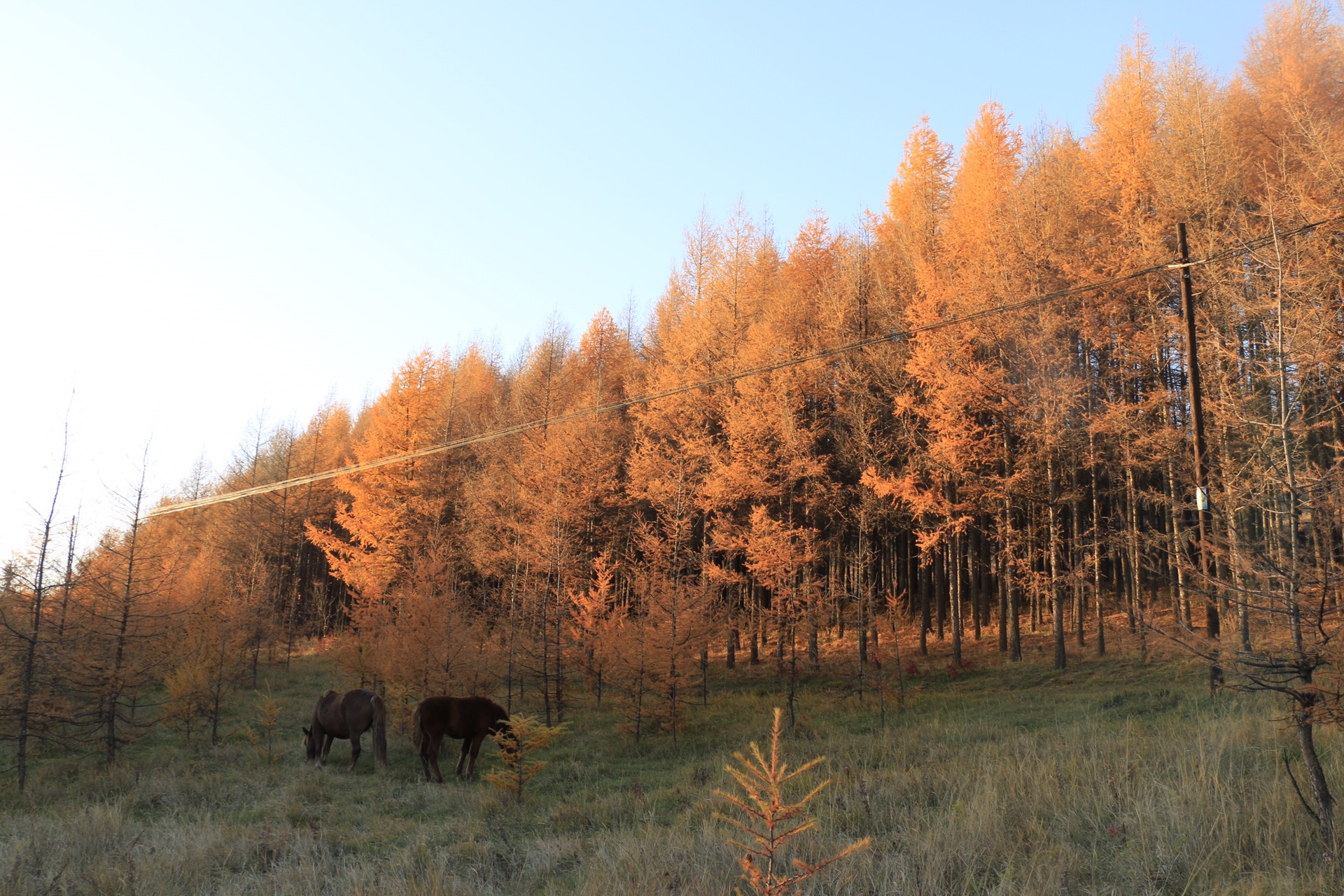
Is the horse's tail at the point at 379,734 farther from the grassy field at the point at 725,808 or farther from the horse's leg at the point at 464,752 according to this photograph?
the horse's leg at the point at 464,752

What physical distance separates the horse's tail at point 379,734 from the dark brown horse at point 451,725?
1.99ft

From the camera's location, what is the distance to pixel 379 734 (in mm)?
13703

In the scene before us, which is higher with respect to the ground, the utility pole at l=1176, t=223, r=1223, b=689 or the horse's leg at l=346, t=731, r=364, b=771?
the utility pole at l=1176, t=223, r=1223, b=689

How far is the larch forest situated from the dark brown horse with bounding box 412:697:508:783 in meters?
3.18

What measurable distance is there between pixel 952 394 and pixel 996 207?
584 cm

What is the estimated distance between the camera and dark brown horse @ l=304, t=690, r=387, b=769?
13.7 metres

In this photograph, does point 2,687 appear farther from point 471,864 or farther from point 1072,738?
point 1072,738

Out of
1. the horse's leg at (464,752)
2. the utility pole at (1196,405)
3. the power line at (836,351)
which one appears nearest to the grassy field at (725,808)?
the horse's leg at (464,752)

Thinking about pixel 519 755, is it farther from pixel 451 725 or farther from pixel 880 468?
pixel 880 468

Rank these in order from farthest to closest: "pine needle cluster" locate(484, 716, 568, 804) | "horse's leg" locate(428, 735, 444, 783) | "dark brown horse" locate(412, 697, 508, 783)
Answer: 1. "dark brown horse" locate(412, 697, 508, 783)
2. "horse's leg" locate(428, 735, 444, 783)
3. "pine needle cluster" locate(484, 716, 568, 804)

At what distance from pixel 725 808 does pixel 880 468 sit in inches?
513

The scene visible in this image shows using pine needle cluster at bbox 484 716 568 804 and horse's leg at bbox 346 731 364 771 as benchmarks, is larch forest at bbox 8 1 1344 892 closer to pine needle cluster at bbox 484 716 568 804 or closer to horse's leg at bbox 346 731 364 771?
pine needle cluster at bbox 484 716 568 804

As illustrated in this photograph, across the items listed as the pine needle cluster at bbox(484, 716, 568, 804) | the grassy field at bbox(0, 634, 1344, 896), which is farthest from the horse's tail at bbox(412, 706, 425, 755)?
the pine needle cluster at bbox(484, 716, 568, 804)

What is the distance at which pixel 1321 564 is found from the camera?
494 centimetres
